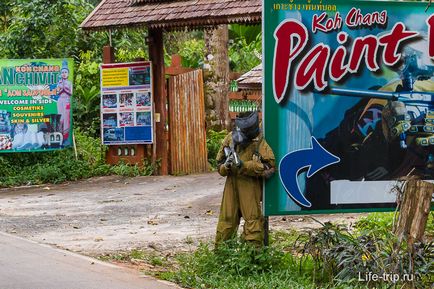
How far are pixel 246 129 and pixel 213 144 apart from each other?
38.7 feet

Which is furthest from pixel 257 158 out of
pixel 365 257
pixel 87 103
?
pixel 87 103

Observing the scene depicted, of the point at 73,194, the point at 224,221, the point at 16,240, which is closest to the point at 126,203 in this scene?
the point at 73,194

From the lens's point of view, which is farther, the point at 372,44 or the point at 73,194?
the point at 73,194

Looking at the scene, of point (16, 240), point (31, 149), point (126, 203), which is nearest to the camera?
point (16, 240)

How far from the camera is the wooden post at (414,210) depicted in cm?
851

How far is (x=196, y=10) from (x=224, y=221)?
8890 millimetres

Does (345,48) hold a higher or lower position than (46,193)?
higher

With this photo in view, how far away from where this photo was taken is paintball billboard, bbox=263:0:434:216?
9.25 m

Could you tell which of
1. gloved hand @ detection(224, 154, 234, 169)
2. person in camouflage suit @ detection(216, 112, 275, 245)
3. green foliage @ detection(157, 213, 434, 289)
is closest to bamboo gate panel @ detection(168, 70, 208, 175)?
green foliage @ detection(157, 213, 434, 289)

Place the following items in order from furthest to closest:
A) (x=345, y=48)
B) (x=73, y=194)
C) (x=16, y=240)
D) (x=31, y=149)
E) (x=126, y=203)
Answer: (x=31, y=149)
(x=73, y=194)
(x=126, y=203)
(x=16, y=240)
(x=345, y=48)

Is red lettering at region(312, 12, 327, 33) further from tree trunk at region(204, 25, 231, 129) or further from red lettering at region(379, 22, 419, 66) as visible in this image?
tree trunk at region(204, 25, 231, 129)

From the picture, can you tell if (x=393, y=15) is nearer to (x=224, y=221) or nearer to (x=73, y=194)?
(x=224, y=221)

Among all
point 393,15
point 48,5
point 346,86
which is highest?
point 48,5

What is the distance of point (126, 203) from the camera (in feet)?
51.8
